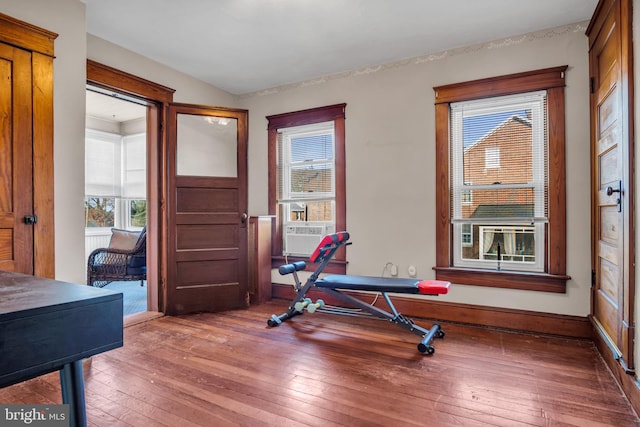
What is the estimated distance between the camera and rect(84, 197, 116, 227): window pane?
591 cm

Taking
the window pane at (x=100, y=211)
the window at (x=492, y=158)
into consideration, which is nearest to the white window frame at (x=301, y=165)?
the window at (x=492, y=158)

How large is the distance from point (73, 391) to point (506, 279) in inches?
126

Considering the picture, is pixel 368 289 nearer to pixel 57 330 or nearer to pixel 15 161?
pixel 57 330

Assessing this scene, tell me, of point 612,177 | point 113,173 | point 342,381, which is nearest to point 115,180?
point 113,173

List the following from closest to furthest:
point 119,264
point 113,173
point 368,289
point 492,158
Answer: point 368,289
point 492,158
point 119,264
point 113,173

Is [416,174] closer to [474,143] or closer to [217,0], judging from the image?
[474,143]

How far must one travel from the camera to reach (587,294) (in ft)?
9.49

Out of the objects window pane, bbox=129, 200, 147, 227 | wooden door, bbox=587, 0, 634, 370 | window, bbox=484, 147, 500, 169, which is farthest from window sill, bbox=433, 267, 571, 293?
window pane, bbox=129, 200, 147, 227

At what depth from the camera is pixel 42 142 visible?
7.79 ft

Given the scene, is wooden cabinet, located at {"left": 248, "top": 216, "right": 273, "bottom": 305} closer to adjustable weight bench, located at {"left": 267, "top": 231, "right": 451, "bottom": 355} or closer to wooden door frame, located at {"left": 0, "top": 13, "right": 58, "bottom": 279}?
adjustable weight bench, located at {"left": 267, "top": 231, "right": 451, "bottom": 355}

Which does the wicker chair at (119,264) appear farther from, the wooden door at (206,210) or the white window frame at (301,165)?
the white window frame at (301,165)

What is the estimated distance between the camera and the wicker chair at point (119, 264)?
463cm

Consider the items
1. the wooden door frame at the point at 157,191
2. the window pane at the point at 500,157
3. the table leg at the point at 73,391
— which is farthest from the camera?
Result: the wooden door frame at the point at 157,191

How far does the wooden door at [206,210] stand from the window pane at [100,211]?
10.5 ft
